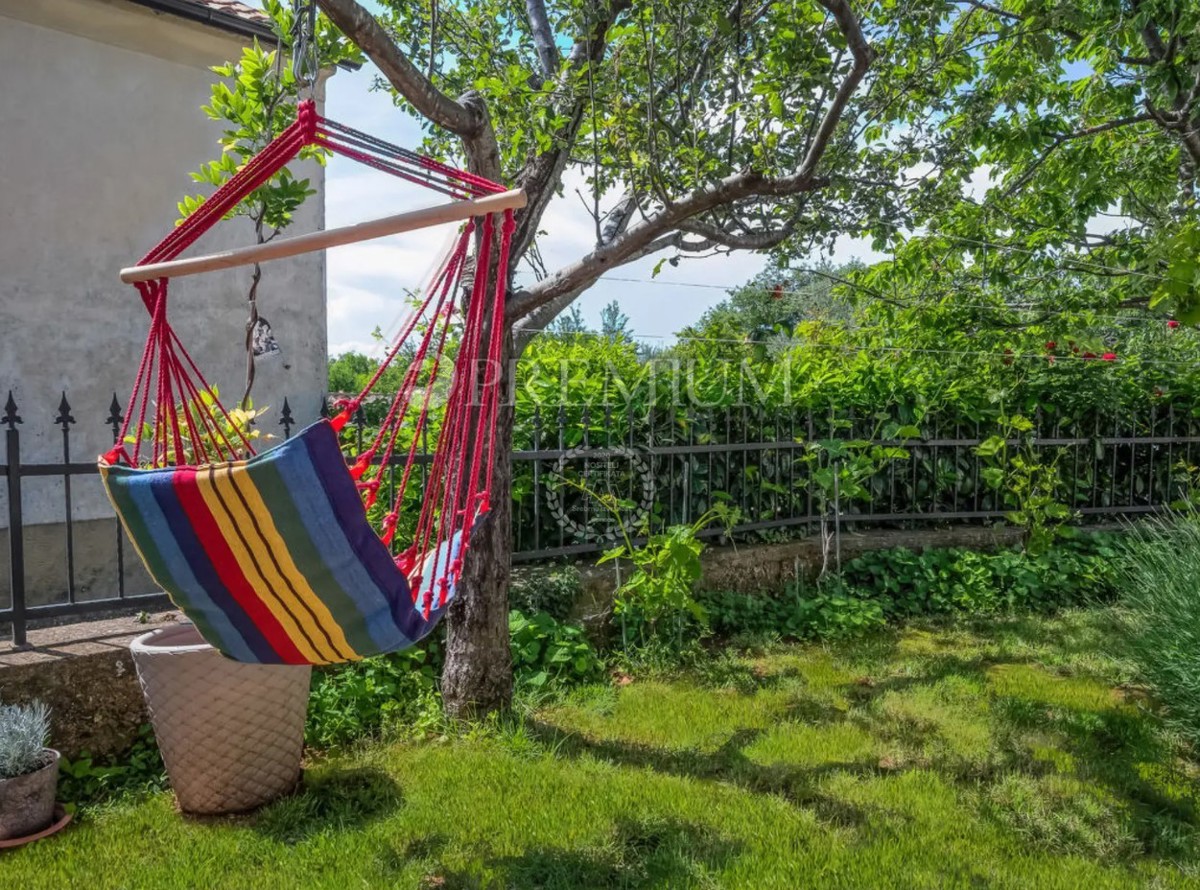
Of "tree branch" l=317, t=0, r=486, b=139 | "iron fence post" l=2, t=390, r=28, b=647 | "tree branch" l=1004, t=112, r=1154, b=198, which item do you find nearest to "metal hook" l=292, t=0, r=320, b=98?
"tree branch" l=317, t=0, r=486, b=139

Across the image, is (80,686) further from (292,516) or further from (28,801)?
(292,516)

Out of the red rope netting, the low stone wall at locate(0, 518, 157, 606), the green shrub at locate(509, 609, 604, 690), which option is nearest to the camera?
the red rope netting

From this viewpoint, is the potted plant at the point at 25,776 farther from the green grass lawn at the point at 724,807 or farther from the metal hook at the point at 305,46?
the metal hook at the point at 305,46

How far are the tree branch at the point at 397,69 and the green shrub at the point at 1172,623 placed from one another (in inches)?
122

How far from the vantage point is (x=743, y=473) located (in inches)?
189

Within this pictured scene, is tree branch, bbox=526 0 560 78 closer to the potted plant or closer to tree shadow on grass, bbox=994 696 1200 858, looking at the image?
the potted plant

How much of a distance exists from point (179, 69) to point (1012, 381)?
601cm

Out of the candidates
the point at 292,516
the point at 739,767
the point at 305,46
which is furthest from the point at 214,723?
the point at 305,46

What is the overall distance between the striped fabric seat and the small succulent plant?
3.15 ft

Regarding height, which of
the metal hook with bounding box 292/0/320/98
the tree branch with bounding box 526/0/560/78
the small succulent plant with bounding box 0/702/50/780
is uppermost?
the tree branch with bounding box 526/0/560/78

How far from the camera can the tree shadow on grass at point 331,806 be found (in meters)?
2.39

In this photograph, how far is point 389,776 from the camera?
8.87 feet

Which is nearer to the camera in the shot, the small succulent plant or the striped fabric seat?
the striped fabric seat

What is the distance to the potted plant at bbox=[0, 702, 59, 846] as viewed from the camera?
2322mm
